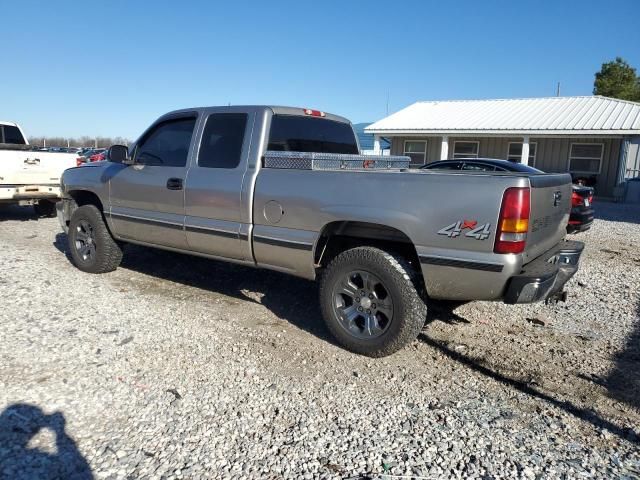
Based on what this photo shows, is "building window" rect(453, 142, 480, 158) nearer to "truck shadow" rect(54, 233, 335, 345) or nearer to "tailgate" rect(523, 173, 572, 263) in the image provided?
"truck shadow" rect(54, 233, 335, 345)

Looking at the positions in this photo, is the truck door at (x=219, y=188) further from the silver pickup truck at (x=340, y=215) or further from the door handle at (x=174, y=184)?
the door handle at (x=174, y=184)

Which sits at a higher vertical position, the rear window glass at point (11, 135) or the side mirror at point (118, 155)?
the rear window glass at point (11, 135)

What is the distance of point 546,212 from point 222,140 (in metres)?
2.96

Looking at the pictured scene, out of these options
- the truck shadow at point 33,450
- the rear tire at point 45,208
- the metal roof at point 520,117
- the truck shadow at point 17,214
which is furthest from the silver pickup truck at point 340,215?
the metal roof at point 520,117

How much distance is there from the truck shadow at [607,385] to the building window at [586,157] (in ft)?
57.9

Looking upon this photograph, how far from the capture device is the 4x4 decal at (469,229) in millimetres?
3306

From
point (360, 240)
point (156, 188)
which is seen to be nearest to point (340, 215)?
point (360, 240)

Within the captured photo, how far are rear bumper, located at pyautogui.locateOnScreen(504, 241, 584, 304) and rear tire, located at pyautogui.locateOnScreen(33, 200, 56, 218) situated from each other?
32.4ft

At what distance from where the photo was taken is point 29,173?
29.5ft

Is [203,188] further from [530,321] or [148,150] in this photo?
[530,321]

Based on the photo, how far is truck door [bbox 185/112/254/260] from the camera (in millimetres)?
4520

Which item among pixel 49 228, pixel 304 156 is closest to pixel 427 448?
pixel 304 156

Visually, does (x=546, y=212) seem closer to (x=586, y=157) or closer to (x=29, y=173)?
(x=29, y=173)

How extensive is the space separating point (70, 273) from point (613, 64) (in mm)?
38719
